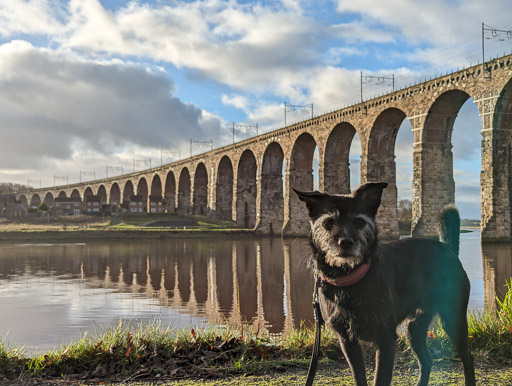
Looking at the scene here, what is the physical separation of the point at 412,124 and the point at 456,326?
25.7 m

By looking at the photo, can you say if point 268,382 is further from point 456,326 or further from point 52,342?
point 52,342

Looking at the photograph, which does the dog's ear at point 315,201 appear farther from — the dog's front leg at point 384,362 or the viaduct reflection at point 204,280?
the viaduct reflection at point 204,280

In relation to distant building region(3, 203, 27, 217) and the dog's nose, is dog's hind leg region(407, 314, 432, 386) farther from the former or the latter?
distant building region(3, 203, 27, 217)

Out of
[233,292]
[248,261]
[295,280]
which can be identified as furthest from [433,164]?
[233,292]

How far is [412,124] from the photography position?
2720 centimetres

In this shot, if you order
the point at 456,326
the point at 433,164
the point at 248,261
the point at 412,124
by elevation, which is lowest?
the point at 248,261

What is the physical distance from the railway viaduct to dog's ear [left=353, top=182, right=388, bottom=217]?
22.7 m

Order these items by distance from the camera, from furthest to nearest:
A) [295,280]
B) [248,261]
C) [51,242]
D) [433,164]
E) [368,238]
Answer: [51,242]
[433,164]
[248,261]
[295,280]
[368,238]

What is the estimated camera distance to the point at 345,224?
99.3 inches

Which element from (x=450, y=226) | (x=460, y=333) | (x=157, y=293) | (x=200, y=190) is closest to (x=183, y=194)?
(x=200, y=190)

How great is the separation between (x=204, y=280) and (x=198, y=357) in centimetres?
832

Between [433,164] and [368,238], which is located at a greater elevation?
[433,164]

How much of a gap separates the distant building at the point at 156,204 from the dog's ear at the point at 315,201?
235ft

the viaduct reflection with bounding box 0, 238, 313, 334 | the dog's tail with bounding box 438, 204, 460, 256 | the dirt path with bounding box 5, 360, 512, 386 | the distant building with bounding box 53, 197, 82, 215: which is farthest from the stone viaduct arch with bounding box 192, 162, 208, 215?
the dog's tail with bounding box 438, 204, 460, 256
